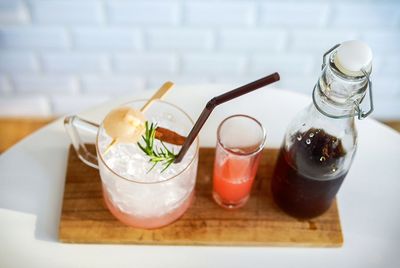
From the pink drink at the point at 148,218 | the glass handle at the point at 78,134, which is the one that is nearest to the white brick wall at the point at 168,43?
the glass handle at the point at 78,134

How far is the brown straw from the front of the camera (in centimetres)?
69

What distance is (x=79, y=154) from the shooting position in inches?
37.7

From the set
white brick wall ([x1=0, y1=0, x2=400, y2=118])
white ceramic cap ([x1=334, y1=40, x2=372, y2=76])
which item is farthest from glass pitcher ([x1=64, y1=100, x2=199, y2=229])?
white brick wall ([x1=0, y1=0, x2=400, y2=118])

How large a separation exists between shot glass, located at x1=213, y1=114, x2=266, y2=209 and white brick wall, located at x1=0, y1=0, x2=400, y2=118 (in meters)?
0.56

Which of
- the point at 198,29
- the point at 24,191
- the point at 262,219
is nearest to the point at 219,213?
the point at 262,219

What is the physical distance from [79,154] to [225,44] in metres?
0.65

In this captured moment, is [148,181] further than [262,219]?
No

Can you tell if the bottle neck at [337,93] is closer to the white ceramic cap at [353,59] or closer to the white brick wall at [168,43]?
the white ceramic cap at [353,59]

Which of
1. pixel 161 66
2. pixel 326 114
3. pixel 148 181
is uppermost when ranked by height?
pixel 326 114

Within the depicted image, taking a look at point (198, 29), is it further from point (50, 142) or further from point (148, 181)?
point (148, 181)

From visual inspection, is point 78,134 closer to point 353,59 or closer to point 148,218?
point 148,218

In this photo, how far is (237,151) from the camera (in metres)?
0.87

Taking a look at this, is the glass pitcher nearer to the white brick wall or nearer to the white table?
the white table

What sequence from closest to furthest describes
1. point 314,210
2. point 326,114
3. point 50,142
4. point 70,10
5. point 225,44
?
point 326,114, point 314,210, point 50,142, point 70,10, point 225,44
